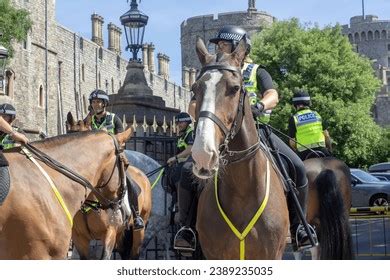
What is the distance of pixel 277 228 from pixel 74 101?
166ft

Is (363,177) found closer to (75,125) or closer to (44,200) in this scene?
(75,125)

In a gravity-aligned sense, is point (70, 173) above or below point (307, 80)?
below

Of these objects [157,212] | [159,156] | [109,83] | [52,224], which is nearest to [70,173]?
[52,224]

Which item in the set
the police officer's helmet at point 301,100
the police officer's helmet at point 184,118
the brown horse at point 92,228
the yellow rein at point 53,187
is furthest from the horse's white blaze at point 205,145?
the police officer's helmet at point 184,118

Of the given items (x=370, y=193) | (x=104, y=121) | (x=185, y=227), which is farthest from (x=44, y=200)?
(x=370, y=193)

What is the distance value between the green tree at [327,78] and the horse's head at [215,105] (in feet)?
122

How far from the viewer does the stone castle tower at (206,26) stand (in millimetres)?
80800

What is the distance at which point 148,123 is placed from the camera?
52.3 ft

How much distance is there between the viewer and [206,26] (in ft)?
293

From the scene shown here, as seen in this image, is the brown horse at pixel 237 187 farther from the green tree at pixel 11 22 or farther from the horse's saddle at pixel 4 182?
the green tree at pixel 11 22

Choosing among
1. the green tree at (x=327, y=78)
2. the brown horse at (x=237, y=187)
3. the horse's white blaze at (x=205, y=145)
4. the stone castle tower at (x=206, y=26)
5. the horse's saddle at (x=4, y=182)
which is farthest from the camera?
the stone castle tower at (x=206, y=26)
